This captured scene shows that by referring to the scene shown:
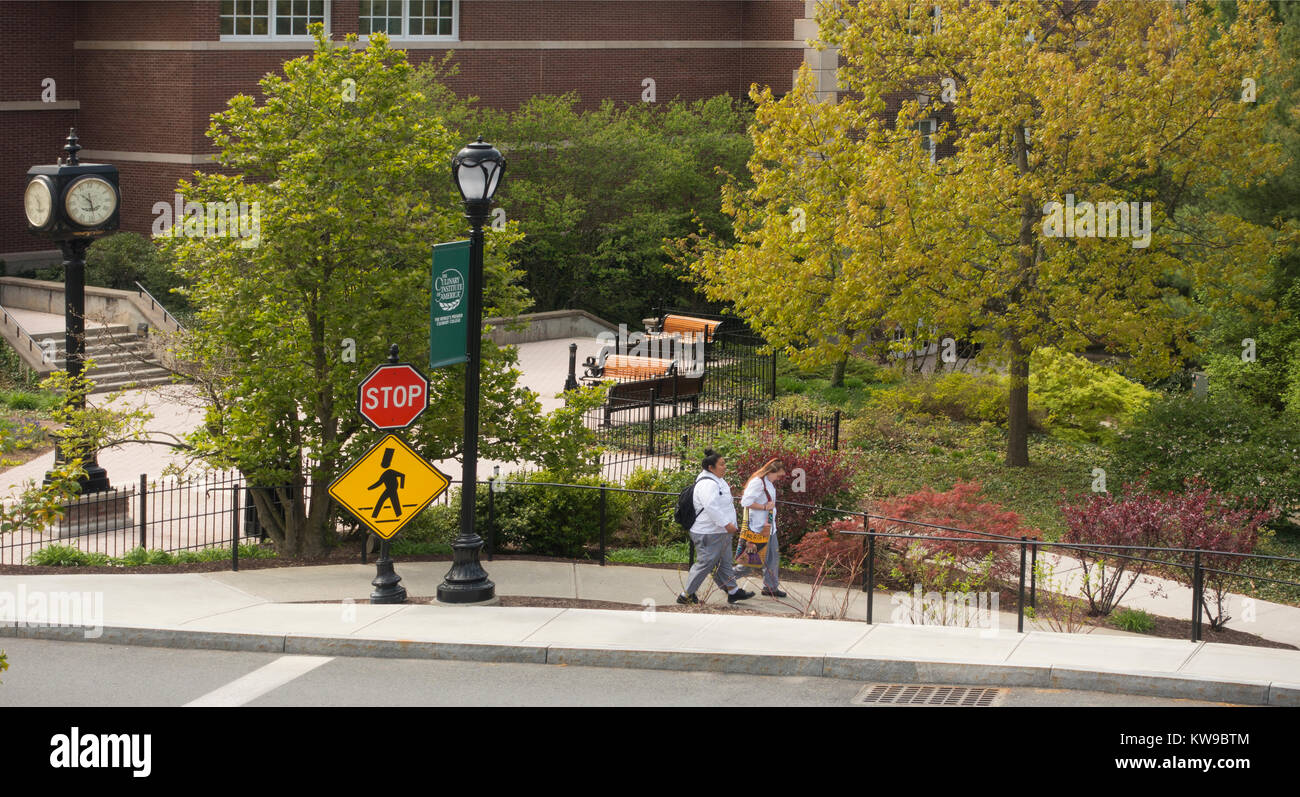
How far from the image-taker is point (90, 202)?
17.1 metres

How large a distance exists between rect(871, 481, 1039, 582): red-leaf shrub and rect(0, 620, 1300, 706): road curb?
324cm

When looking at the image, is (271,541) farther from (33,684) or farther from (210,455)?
(33,684)

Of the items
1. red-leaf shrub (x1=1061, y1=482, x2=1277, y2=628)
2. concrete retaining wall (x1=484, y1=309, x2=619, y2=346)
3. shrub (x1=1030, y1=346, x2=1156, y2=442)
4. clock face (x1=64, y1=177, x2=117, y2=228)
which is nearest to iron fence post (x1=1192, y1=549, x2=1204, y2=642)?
red-leaf shrub (x1=1061, y1=482, x2=1277, y2=628)

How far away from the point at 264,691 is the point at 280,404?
183 inches

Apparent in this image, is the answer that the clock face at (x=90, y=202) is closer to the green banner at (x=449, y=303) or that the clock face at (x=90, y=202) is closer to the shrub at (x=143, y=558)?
the shrub at (x=143, y=558)

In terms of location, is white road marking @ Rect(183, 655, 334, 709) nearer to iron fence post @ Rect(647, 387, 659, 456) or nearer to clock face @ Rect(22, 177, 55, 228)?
clock face @ Rect(22, 177, 55, 228)

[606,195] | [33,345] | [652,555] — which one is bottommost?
[652,555]

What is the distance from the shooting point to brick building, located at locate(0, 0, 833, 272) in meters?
32.5

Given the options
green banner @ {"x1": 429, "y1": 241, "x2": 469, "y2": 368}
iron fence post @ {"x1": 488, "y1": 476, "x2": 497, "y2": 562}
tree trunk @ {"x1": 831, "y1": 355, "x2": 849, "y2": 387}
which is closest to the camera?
green banner @ {"x1": 429, "y1": 241, "x2": 469, "y2": 368}

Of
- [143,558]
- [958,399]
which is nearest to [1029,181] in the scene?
[958,399]

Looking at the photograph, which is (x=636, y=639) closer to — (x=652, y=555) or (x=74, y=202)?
(x=652, y=555)

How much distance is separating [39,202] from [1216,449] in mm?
15164

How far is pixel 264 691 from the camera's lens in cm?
972

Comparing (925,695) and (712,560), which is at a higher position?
(712,560)
